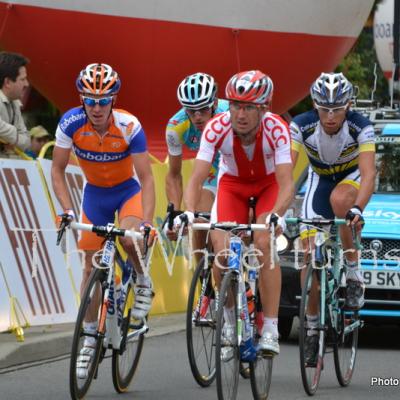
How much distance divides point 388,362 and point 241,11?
6.84 m

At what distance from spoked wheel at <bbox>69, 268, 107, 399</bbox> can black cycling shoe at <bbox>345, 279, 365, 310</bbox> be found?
2.18 m

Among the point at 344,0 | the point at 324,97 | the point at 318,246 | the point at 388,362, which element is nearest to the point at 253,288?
the point at 318,246

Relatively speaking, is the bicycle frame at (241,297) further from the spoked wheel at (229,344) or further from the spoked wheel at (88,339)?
the spoked wheel at (88,339)

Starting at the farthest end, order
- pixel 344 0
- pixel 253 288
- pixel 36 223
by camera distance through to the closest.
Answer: pixel 344 0
pixel 36 223
pixel 253 288

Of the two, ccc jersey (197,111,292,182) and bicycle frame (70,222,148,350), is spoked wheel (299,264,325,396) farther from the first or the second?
bicycle frame (70,222,148,350)

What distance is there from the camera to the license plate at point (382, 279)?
453 inches

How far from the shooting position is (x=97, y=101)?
9.15m

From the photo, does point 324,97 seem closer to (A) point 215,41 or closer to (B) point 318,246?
(B) point 318,246

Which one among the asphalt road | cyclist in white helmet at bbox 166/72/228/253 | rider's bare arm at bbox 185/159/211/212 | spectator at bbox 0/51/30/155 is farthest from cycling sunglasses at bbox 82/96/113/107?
spectator at bbox 0/51/30/155

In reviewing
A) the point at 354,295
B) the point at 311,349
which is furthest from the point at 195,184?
the point at 354,295

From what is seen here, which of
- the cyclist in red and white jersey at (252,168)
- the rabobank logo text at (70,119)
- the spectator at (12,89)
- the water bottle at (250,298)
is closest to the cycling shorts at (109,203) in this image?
the rabobank logo text at (70,119)

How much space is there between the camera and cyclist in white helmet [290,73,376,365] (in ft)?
32.0

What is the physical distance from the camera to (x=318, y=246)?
379 inches

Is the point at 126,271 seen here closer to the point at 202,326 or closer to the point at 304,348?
the point at 202,326
